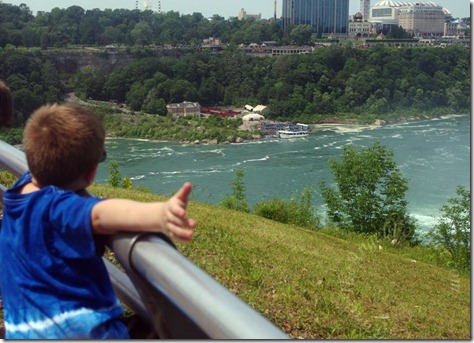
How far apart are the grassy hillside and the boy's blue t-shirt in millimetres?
1134

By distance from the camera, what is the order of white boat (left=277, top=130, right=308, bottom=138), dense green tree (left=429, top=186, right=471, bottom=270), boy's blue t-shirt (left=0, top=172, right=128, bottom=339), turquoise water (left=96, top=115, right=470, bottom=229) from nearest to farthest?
boy's blue t-shirt (left=0, top=172, right=128, bottom=339) → dense green tree (left=429, top=186, right=471, bottom=270) → turquoise water (left=96, top=115, right=470, bottom=229) → white boat (left=277, top=130, right=308, bottom=138)

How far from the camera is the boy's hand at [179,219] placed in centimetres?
64

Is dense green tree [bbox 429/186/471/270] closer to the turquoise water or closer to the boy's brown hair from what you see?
the turquoise water

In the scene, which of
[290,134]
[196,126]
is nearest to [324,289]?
[290,134]

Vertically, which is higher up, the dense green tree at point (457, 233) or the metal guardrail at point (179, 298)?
the metal guardrail at point (179, 298)

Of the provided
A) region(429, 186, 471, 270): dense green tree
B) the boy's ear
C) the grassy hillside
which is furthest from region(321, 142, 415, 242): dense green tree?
the boy's ear

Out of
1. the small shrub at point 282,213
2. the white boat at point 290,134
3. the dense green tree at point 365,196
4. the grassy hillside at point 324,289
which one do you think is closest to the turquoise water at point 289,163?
the white boat at point 290,134

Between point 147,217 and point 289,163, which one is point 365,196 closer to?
point 289,163

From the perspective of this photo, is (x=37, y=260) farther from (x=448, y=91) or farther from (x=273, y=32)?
(x=273, y=32)

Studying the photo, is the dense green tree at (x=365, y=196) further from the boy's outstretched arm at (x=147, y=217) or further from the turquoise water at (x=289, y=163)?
the boy's outstretched arm at (x=147, y=217)

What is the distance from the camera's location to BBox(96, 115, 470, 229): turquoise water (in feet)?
46.4

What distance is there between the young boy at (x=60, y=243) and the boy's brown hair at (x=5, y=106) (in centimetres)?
42

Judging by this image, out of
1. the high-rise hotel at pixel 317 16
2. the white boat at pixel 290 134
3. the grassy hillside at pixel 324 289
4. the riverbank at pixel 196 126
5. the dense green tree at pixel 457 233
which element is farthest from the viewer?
the high-rise hotel at pixel 317 16

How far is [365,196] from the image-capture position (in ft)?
29.9
